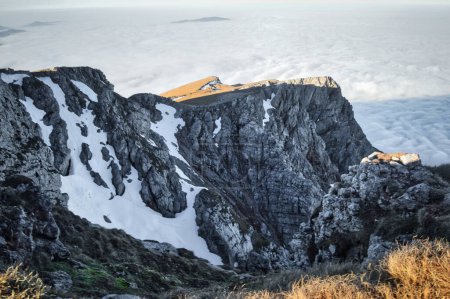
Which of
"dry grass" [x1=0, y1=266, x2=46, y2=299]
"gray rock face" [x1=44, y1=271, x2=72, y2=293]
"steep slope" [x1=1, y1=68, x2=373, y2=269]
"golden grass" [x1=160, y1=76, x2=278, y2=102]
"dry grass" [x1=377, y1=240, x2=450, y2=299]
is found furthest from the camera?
"golden grass" [x1=160, y1=76, x2=278, y2=102]

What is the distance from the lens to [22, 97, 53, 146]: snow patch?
63312mm

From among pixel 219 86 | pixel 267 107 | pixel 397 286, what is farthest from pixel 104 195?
pixel 219 86

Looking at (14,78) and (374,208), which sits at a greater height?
(14,78)

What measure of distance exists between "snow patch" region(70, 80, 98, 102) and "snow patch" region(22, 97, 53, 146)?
1107 cm

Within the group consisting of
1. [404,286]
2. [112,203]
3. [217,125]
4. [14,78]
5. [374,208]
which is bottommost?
[112,203]

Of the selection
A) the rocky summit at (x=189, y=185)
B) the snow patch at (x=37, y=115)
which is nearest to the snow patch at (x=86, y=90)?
the rocky summit at (x=189, y=185)

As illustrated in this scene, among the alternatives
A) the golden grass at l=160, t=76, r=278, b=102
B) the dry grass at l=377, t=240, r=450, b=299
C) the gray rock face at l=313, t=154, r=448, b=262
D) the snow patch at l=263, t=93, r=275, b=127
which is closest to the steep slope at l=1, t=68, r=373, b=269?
the snow patch at l=263, t=93, r=275, b=127

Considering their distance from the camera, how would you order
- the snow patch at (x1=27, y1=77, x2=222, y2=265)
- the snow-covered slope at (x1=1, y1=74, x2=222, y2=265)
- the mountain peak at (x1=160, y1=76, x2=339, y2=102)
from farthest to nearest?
the mountain peak at (x1=160, y1=76, x2=339, y2=102) < the snow-covered slope at (x1=1, y1=74, x2=222, y2=265) < the snow patch at (x1=27, y1=77, x2=222, y2=265)

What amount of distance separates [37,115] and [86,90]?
13.4 meters

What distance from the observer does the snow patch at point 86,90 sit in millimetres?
75688

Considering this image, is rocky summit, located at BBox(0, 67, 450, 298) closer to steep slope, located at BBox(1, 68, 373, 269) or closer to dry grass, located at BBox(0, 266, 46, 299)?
steep slope, located at BBox(1, 68, 373, 269)

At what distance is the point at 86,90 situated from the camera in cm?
7644

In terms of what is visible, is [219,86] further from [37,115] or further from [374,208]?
[374,208]

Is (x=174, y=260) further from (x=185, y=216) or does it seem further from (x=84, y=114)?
(x=84, y=114)
